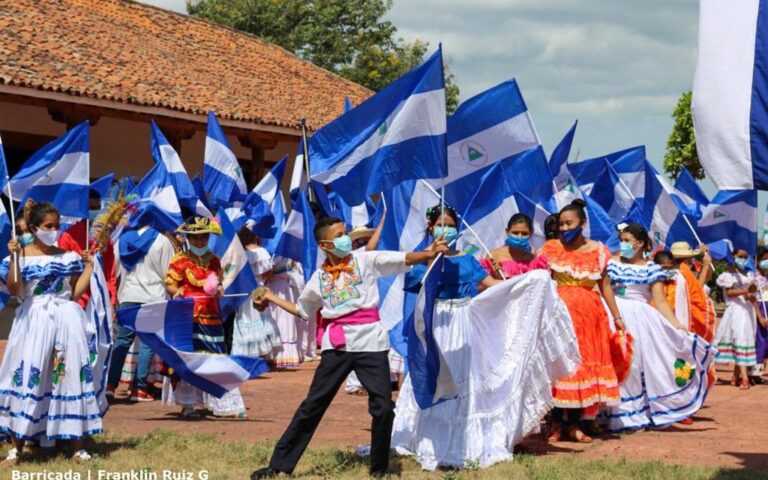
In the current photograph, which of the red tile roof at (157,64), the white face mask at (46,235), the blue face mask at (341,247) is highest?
the red tile roof at (157,64)

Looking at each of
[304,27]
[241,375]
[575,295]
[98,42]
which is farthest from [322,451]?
[304,27]

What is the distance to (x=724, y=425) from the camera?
396 inches

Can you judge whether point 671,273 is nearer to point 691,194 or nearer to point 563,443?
point 563,443

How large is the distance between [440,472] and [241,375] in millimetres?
2598

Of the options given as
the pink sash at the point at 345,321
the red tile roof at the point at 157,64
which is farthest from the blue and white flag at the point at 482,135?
the red tile roof at the point at 157,64

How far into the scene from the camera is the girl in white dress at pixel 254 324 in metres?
13.9

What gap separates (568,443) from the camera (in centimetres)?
891

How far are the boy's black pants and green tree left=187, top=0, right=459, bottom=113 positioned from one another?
111 feet

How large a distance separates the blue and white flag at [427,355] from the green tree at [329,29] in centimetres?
3342

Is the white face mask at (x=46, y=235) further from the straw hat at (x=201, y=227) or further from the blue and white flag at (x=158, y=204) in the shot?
the blue and white flag at (x=158, y=204)

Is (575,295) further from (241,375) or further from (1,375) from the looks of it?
(1,375)

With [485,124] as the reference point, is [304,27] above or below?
above

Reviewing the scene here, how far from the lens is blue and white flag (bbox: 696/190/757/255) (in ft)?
44.4

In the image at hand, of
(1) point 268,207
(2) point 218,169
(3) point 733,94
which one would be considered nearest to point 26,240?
(3) point 733,94
